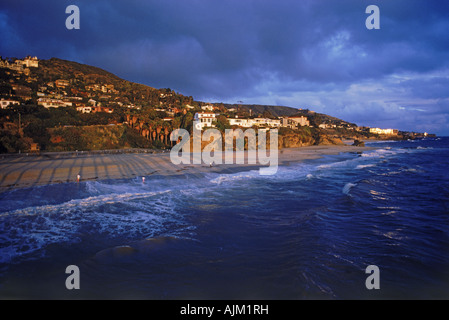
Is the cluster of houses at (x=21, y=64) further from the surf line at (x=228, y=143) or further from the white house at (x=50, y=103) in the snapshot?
the surf line at (x=228, y=143)

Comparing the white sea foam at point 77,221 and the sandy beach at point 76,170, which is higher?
the sandy beach at point 76,170

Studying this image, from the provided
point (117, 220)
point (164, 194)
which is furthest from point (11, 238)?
point (164, 194)

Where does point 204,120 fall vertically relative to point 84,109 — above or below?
below

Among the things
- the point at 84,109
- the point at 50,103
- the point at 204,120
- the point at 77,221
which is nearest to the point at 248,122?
the point at 204,120

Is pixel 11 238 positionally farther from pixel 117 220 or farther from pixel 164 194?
pixel 164 194

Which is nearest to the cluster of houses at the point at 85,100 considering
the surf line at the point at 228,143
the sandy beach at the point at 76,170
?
the surf line at the point at 228,143

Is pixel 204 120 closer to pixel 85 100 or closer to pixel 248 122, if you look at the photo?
pixel 248 122

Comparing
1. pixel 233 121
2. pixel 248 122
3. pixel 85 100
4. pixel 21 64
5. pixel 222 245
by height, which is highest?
pixel 21 64

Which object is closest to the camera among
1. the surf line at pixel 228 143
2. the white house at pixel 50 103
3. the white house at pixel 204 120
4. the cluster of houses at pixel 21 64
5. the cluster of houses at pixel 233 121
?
the surf line at pixel 228 143

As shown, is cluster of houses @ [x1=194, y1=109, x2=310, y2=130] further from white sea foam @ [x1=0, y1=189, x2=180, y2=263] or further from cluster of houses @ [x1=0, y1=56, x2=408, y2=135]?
white sea foam @ [x1=0, y1=189, x2=180, y2=263]
